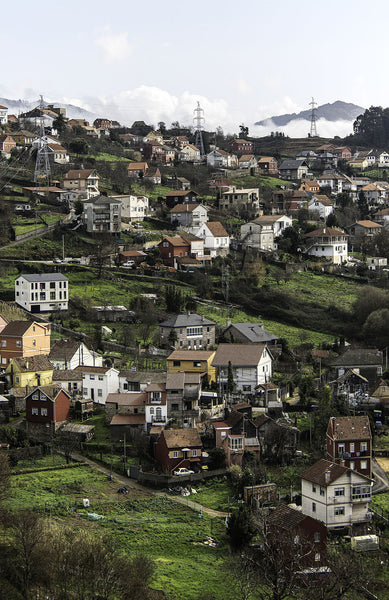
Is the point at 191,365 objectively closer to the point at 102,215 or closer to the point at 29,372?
the point at 29,372

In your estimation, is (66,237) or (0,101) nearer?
(66,237)

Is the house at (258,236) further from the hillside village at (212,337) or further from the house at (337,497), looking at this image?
the house at (337,497)

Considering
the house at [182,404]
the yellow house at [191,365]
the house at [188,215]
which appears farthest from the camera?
the house at [188,215]

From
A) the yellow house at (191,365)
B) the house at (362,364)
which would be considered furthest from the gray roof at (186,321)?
the house at (362,364)

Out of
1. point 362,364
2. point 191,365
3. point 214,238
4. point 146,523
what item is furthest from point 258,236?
point 146,523

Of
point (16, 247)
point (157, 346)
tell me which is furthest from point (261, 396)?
point (16, 247)

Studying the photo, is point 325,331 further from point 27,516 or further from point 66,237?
point 27,516

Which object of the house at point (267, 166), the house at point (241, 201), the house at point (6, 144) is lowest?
the house at point (241, 201)
